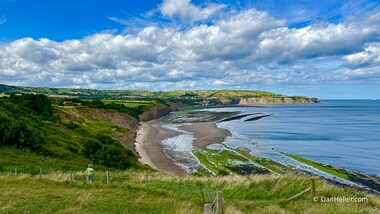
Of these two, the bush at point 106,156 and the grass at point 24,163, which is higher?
the grass at point 24,163

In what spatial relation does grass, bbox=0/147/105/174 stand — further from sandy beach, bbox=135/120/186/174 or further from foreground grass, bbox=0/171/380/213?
sandy beach, bbox=135/120/186/174

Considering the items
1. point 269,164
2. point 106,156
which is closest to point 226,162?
point 269,164

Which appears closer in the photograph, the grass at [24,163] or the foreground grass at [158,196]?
the foreground grass at [158,196]

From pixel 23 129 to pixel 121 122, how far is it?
7147 centimetres

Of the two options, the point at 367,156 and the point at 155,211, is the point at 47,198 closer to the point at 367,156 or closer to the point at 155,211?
the point at 155,211

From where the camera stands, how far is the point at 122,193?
55.4 feet

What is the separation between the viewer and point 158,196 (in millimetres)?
17188

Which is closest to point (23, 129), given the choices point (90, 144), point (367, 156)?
point (90, 144)

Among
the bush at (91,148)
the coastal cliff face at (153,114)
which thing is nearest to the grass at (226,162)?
the bush at (91,148)

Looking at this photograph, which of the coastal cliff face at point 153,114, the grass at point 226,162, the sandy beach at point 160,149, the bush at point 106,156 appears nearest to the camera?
the bush at point 106,156

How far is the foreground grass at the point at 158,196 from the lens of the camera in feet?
46.8

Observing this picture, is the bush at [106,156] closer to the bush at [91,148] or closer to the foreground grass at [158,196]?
the bush at [91,148]

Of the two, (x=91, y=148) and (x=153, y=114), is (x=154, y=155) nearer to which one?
(x=91, y=148)

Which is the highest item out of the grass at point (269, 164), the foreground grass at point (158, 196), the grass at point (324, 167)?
the foreground grass at point (158, 196)
